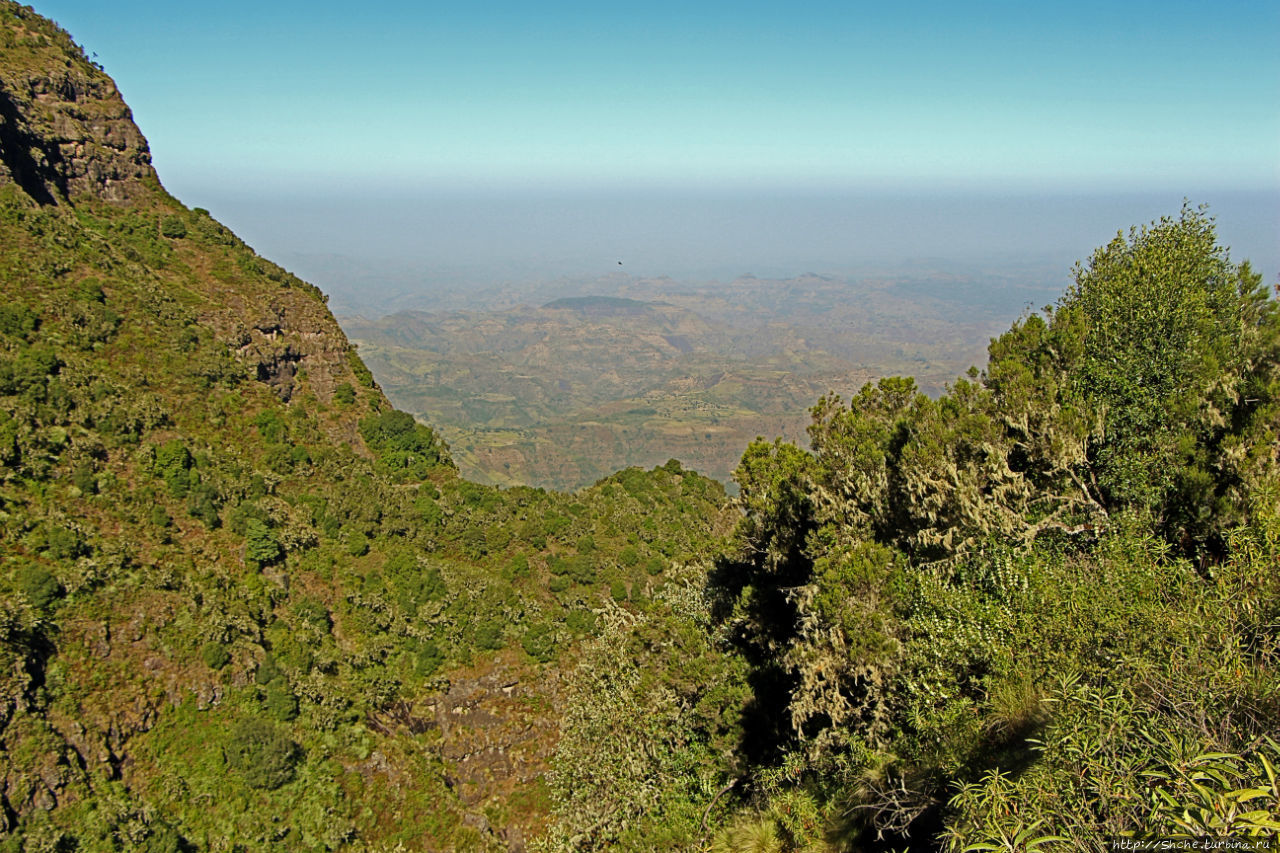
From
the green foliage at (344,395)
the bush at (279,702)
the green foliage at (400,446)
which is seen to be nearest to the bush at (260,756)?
the bush at (279,702)

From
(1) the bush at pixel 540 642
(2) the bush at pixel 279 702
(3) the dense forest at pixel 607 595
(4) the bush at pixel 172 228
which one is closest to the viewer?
(3) the dense forest at pixel 607 595

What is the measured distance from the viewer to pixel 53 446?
29.4 meters

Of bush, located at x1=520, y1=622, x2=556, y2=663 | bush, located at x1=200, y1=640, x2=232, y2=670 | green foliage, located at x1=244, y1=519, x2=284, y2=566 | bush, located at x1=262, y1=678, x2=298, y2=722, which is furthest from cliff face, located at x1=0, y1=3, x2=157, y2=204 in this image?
bush, located at x1=520, y1=622, x2=556, y2=663

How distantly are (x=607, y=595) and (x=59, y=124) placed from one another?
4745 centimetres

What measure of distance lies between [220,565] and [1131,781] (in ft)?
112

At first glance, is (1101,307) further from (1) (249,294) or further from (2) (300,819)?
(1) (249,294)

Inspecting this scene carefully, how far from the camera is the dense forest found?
9.36m

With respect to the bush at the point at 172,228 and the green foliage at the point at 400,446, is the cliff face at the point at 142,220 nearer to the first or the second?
the bush at the point at 172,228

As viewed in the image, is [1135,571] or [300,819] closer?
[1135,571]

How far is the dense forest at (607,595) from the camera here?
9.36m

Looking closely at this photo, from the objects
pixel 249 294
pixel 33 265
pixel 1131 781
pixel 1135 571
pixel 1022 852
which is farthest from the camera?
pixel 249 294

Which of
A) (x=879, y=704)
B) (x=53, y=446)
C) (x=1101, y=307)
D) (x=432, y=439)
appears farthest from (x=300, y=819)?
(x=1101, y=307)

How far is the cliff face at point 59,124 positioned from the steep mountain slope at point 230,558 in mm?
181

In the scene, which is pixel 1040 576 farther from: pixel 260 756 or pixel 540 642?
pixel 260 756
